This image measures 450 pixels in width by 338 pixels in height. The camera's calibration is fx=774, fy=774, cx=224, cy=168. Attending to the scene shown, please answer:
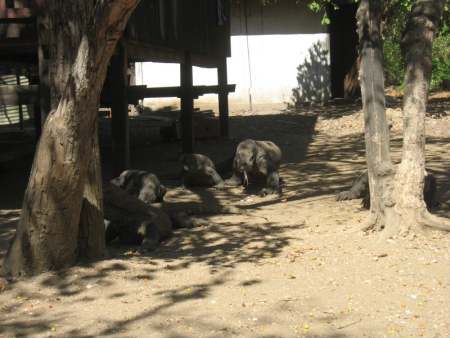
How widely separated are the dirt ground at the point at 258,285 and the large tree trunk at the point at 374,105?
0.43 meters

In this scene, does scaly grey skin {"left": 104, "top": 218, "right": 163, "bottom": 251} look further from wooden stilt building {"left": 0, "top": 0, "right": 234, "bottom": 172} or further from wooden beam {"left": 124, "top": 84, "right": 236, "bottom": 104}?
wooden beam {"left": 124, "top": 84, "right": 236, "bottom": 104}

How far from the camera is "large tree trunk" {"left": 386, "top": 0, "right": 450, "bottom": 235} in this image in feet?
22.6

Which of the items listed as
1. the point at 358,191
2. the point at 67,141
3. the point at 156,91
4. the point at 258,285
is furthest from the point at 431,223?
the point at 156,91

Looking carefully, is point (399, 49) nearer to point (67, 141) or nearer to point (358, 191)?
point (358, 191)

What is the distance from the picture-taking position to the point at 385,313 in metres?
5.04

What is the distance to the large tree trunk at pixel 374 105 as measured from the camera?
7.07 meters

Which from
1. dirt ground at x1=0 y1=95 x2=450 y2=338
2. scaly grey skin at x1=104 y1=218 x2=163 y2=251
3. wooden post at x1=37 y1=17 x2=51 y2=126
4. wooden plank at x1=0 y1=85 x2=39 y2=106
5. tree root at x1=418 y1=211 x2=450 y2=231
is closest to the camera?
dirt ground at x1=0 y1=95 x2=450 y2=338

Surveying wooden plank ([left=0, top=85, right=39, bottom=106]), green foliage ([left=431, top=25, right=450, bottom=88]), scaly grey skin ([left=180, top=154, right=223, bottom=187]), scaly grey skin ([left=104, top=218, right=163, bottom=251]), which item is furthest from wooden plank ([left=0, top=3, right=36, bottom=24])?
green foliage ([left=431, top=25, right=450, bottom=88])

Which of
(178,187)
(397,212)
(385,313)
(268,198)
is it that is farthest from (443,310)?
(178,187)

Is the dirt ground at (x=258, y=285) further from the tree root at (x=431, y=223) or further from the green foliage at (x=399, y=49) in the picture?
the green foliage at (x=399, y=49)

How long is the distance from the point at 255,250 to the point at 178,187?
4.15 m

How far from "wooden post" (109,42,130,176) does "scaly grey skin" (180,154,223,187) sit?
86 centimetres

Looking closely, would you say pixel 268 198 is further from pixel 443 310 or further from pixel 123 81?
pixel 443 310

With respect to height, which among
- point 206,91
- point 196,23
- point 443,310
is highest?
point 196,23
